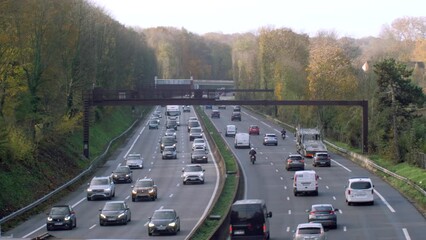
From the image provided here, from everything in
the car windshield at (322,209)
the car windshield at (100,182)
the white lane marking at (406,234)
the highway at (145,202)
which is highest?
the car windshield at (322,209)

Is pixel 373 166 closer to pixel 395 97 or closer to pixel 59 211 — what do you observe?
pixel 395 97

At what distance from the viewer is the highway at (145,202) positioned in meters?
40.4

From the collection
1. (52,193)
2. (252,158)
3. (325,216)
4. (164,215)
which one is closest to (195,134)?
(252,158)

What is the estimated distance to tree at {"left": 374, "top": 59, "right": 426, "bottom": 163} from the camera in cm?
7062

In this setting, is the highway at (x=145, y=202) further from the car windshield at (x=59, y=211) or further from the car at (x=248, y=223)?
the car at (x=248, y=223)

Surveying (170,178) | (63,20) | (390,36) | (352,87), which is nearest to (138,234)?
(170,178)

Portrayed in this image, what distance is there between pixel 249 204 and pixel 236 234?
141cm

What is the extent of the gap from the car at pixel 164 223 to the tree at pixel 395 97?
34.5 meters

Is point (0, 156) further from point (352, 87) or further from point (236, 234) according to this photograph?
point (352, 87)

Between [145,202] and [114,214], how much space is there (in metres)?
10.2

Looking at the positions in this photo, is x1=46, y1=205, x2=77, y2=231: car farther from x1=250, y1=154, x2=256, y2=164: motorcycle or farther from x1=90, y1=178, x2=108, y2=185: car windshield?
x1=250, y1=154, x2=256, y2=164: motorcycle

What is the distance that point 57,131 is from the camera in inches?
2746

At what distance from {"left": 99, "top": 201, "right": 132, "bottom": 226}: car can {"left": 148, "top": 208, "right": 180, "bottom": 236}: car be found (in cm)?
380

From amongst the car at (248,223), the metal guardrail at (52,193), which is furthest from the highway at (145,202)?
the car at (248,223)
